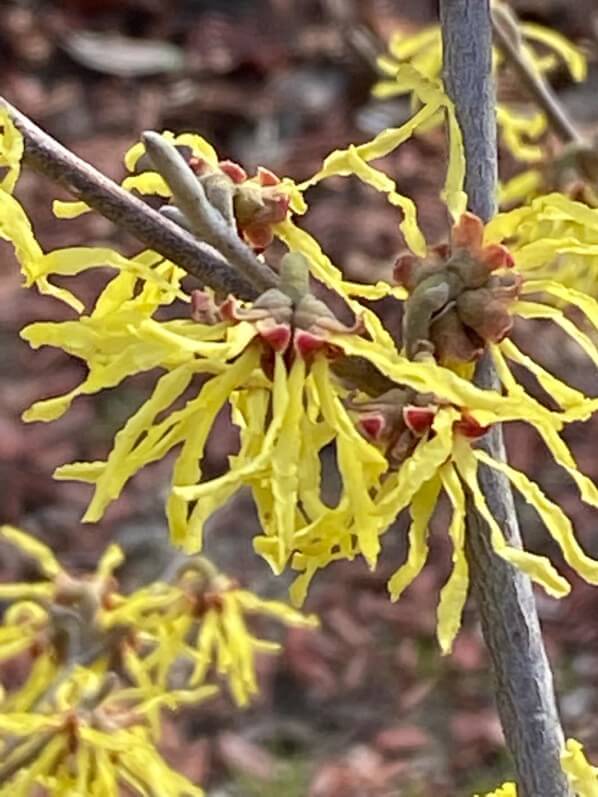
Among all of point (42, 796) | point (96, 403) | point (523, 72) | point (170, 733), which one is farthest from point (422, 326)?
point (96, 403)

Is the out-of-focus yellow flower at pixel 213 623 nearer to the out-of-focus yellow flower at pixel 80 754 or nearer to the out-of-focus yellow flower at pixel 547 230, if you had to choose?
the out-of-focus yellow flower at pixel 80 754

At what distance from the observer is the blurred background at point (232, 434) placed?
103 inches

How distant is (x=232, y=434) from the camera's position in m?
2.93

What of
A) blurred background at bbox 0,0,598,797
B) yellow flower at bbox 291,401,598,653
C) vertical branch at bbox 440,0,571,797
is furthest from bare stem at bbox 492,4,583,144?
blurred background at bbox 0,0,598,797

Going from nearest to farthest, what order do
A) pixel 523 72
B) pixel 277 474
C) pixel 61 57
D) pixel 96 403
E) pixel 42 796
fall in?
1. pixel 277 474
2. pixel 523 72
3. pixel 42 796
4. pixel 96 403
5. pixel 61 57

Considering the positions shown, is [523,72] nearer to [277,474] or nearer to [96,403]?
[277,474]

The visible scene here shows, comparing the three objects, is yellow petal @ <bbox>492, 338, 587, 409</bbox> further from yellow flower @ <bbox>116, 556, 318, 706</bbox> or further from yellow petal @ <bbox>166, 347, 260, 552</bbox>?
yellow flower @ <bbox>116, 556, 318, 706</bbox>

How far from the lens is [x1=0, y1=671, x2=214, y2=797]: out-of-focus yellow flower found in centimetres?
99

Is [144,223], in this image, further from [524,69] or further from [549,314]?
[524,69]

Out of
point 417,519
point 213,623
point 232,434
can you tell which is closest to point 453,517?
point 417,519

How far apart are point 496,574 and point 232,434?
2.23 metres

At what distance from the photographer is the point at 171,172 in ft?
2.27

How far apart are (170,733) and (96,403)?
77cm

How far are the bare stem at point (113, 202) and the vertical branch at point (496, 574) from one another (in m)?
0.14
